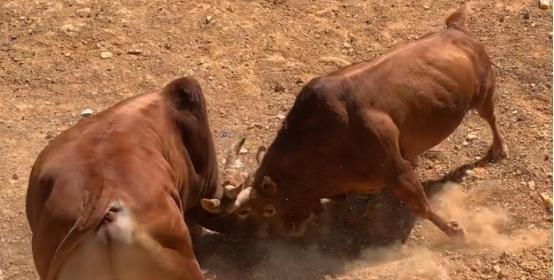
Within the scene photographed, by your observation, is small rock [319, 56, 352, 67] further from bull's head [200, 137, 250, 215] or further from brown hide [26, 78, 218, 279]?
brown hide [26, 78, 218, 279]

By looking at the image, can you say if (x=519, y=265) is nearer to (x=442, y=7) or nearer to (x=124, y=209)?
(x=124, y=209)

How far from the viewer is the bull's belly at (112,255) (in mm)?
5328

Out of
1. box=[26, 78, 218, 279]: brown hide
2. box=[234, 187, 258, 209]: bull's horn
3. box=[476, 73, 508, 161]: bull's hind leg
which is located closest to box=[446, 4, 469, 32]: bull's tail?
box=[476, 73, 508, 161]: bull's hind leg

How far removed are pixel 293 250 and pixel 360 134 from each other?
1.25 meters

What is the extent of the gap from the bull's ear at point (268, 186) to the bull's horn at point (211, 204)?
393 mm

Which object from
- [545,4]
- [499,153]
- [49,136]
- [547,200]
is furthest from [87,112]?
[545,4]

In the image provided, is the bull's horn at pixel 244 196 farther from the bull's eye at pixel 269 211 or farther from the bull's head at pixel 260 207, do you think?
the bull's eye at pixel 269 211

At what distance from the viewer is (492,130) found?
8445 millimetres

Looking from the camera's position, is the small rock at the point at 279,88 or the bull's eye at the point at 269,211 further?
the small rock at the point at 279,88

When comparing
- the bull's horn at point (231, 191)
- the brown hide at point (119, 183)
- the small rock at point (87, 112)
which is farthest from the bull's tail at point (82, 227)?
the small rock at point (87, 112)

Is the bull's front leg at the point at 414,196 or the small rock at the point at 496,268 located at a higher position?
the bull's front leg at the point at 414,196

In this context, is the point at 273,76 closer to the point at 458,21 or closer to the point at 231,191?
the point at 458,21

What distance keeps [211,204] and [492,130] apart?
2.90 metres

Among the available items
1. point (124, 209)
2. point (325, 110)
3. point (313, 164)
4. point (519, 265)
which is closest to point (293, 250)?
point (313, 164)
